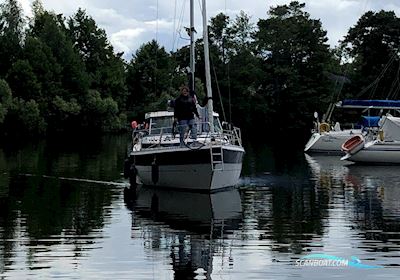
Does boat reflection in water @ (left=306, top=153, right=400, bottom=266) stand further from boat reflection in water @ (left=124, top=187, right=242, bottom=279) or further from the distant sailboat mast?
the distant sailboat mast

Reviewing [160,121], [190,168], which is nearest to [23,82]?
[160,121]

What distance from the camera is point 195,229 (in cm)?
1836

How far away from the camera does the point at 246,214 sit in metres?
21.2

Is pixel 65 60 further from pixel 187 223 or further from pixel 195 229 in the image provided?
pixel 195 229

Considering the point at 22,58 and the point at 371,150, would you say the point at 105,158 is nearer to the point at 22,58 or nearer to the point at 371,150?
the point at 371,150

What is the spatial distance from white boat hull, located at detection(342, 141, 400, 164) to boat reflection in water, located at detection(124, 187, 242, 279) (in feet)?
59.0

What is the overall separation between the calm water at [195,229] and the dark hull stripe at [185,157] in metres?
1.07

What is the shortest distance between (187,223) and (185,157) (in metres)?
6.68

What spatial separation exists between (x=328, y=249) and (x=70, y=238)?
5.52 m

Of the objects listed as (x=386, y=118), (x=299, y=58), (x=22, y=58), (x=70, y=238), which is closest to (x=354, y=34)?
(x=299, y=58)

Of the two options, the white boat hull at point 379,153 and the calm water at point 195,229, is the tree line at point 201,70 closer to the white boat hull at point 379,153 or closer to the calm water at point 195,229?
the white boat hull at point 379,153

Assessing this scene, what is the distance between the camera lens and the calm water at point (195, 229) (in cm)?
1377

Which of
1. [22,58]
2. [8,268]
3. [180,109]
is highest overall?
[22,58]

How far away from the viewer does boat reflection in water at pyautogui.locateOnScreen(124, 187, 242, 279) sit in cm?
1462
